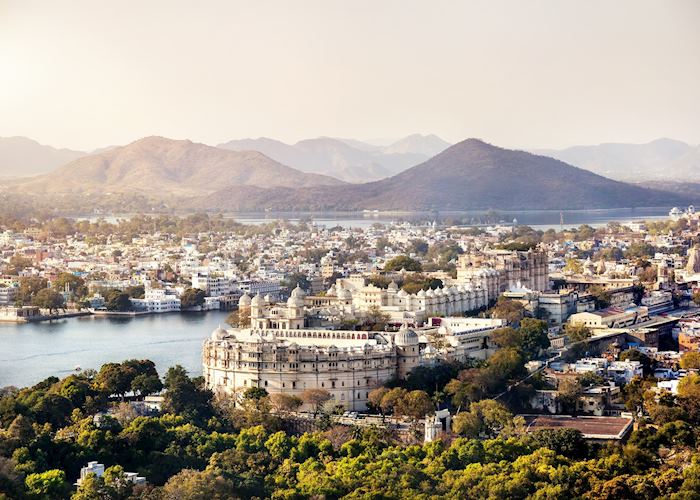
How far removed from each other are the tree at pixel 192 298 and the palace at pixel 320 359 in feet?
38.3

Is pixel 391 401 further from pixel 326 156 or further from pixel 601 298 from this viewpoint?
pixel 326 156

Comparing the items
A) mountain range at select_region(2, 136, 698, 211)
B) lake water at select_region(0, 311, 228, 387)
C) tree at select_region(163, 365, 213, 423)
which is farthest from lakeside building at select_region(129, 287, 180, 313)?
mountain range at select_region(2, 136, 698, 211)

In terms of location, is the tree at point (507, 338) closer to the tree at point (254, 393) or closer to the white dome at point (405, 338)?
the white dome at point (405, 338)

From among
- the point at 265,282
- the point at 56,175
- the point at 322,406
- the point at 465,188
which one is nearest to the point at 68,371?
the point at 322,406

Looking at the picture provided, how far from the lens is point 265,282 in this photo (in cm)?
3169

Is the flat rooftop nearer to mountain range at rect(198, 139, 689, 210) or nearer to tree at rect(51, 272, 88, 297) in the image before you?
tree at rect(51, 272, 88, 297)

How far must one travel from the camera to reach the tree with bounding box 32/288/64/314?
2791cm

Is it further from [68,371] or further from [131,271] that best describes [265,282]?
[68,371]

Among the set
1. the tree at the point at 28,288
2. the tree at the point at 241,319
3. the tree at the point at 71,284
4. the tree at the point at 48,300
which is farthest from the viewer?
the tree at the point at 71,284

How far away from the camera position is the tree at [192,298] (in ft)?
94.5

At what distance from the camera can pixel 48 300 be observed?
27984mm

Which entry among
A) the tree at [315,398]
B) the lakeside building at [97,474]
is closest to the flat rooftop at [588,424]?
the tree at [315,398]

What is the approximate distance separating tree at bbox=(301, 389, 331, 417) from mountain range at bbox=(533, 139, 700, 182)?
111 m

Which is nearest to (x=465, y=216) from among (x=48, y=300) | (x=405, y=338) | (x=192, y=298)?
(x=192, y=298)
